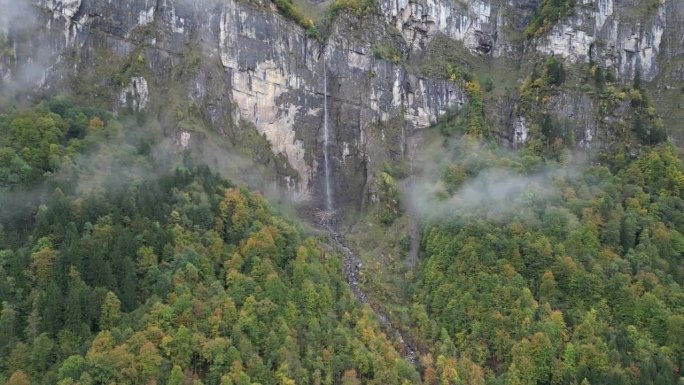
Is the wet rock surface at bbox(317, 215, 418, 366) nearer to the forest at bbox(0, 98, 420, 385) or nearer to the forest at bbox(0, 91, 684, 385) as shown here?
the forest at bbox(0, 91, 684, 385)

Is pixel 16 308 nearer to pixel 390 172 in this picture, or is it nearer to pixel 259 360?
pixel 259 360

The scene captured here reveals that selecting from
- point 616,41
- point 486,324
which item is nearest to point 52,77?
point 486,324

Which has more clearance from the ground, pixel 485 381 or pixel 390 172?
pixel 390 172

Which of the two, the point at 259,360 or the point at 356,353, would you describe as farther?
the point at 356,353

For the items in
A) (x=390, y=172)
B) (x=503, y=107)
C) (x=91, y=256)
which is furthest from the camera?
(x=503, y=107)

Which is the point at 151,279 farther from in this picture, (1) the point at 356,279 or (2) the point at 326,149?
(2) the point at 326,149

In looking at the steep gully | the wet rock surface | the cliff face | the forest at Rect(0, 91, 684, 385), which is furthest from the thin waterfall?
the forest at Rect(0, 91, 684, 385)
